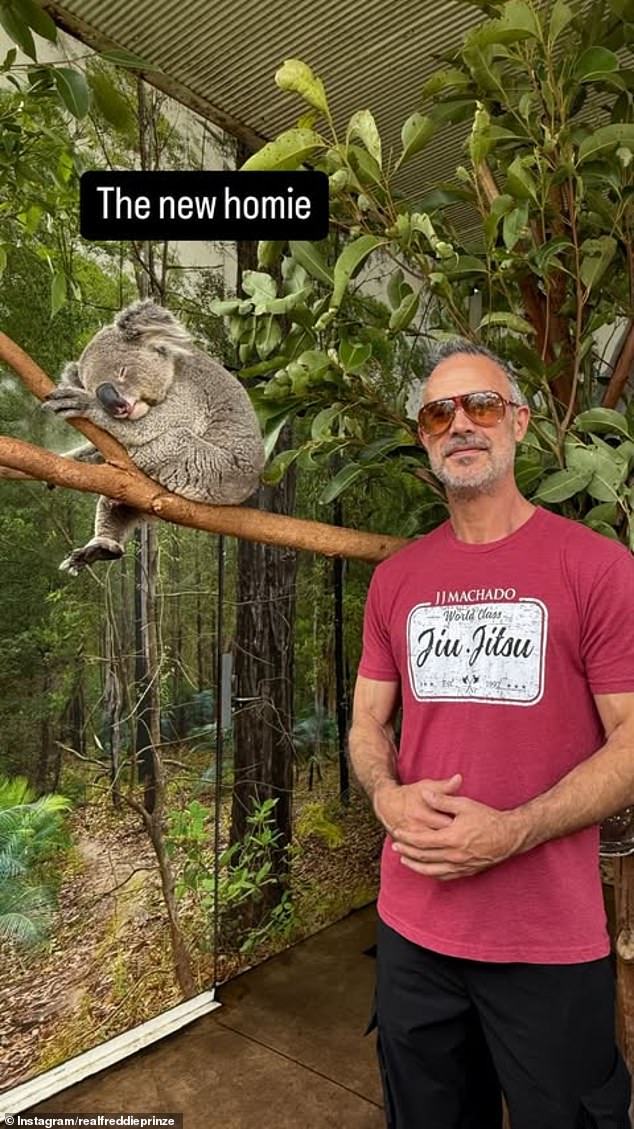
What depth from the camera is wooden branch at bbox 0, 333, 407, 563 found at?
103cm

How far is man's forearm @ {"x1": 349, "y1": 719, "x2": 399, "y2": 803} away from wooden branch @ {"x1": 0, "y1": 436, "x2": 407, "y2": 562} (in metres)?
0.27

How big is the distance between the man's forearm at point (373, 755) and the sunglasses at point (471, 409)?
0.44 metres

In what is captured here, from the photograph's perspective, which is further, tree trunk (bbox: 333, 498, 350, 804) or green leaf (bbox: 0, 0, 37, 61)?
tree trunk (bbox: 333, 498, 350, 804)

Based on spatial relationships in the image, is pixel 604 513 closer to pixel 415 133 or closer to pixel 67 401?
pixel 415 133

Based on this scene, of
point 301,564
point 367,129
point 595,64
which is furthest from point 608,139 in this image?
point 301,564

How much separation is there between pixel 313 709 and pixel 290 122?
1.85 metres

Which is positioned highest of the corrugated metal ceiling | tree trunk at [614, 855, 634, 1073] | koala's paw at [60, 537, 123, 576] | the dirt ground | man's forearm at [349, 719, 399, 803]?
the corrugated metal ceiling

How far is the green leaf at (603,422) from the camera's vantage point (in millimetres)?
1126

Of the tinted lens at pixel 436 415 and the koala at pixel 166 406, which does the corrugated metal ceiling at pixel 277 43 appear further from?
the tinted lens at pixel 436 415

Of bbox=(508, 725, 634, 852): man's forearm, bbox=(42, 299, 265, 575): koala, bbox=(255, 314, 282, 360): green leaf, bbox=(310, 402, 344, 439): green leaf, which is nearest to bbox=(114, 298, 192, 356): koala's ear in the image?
bbox=(42, 299, 265, 575): koala

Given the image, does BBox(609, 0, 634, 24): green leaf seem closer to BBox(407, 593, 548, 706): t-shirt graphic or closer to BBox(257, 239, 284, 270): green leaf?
BBox(257, 239, 284, 270): green leaf

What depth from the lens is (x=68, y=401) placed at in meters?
1.09

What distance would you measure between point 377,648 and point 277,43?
5.08 ft

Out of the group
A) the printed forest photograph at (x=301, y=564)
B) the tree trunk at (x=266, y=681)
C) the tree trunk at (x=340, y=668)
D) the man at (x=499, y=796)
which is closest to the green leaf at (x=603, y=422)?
the printed forest photograph at (x=301, y=564)
